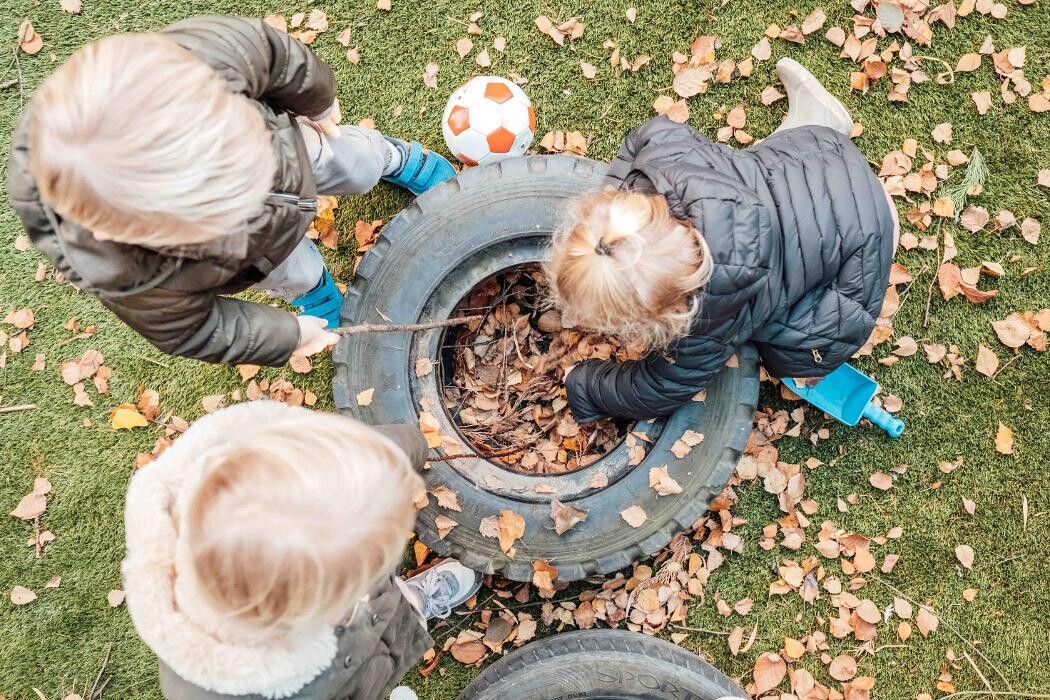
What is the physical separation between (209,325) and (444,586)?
162cm

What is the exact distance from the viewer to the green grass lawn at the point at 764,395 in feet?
11.8

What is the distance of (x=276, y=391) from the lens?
3.70 m

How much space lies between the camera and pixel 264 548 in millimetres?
1802

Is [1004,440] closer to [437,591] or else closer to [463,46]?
[437,591]

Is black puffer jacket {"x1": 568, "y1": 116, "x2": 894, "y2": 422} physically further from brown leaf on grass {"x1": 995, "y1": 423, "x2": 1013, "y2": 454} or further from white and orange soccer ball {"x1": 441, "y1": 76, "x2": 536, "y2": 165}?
brown leaf on grass {"x1": 995, "y1": 423, "x2": 1013, "y2": 454}

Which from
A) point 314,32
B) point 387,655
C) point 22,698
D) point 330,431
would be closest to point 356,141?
point 314,32

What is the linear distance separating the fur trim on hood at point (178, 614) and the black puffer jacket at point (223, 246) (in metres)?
0.55

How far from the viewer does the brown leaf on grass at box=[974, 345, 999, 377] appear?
141 inches

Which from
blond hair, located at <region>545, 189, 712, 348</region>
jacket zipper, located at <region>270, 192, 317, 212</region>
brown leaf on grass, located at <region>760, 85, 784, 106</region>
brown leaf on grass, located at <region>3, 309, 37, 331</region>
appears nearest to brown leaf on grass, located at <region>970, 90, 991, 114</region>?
brown leaf on grass, located at <region>760, 85, 784, 106</region>

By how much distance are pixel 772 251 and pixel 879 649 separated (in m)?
2.23

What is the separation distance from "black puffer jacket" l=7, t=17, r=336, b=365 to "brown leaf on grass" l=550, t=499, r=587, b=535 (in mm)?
1198

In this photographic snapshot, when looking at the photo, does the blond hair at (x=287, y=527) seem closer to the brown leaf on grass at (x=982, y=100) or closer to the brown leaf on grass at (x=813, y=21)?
the brown leaf on grass at (x=813, y=21)

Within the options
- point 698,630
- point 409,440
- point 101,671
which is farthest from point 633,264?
point 101,671

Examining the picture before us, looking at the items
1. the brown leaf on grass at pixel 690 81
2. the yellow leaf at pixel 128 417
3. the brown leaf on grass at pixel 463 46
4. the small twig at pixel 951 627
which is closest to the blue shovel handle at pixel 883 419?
the small twig at pixel 951 627
